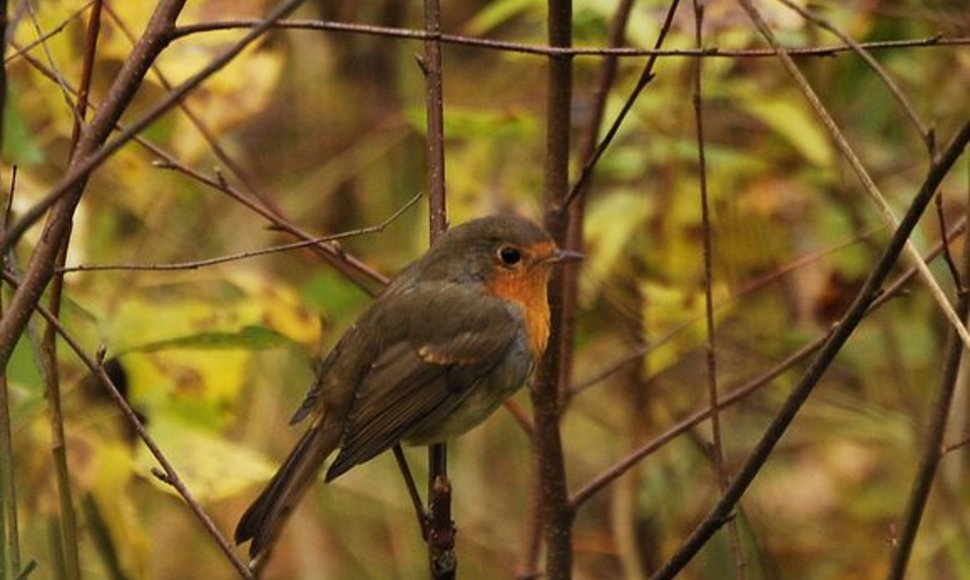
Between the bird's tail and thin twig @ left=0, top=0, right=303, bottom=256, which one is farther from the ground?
the bird's tail

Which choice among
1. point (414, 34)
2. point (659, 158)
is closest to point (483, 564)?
point (659, 158)

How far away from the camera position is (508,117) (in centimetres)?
343

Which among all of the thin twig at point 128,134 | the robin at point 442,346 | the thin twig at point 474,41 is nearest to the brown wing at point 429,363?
the robin at point 442,346

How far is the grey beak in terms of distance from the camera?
3142 millimetres

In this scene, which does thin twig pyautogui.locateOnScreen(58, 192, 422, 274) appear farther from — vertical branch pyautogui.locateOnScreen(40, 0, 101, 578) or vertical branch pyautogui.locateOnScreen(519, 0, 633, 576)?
vertical branch pyautogui.locateOnScreen(519, 0, 633, 576)

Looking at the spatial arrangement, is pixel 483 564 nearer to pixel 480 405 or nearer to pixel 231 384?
pixel 231 384

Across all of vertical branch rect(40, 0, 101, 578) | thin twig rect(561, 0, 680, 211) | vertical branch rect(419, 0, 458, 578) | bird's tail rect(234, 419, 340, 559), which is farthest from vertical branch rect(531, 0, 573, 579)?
vertical branch rect(40, 0, 101, 578)

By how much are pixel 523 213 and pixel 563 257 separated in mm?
1375

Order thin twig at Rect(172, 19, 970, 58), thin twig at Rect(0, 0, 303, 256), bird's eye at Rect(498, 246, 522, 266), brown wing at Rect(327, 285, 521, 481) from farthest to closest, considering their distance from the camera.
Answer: bird's eye at Rect(498, 246, 522, 266)
brown wing at Rect(327, 285, 521, 481)
thin twig at Rect(172, 19, 970, 58)
thin twig at Rect(0, 0, 303, 256)

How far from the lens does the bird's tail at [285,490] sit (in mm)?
2613

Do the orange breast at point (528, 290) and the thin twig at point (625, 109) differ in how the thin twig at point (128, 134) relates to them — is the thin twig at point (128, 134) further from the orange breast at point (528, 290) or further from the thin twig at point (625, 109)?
the orange breast at point (528, 290)

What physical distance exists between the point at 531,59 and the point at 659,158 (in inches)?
18.0

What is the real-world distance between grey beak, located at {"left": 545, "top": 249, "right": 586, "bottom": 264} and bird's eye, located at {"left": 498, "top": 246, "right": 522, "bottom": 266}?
85mm

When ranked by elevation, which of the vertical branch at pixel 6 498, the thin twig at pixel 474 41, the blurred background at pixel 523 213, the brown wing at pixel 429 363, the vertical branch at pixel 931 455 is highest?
the blurred background at pixel 523 213
